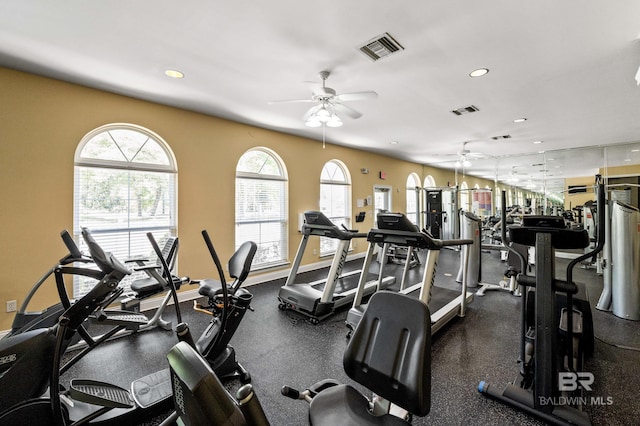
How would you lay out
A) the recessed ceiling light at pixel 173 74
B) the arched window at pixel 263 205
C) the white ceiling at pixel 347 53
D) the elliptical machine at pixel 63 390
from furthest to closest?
1. the arched window at pixel 263 205
2. the recessed ceiling light at pixel 173 74
3. the white ceiling at pixel 347 53
4. the elliptical machine at pixel 63 390

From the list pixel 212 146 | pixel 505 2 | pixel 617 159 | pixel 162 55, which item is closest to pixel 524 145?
pixel 617 159

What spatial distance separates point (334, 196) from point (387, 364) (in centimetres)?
562

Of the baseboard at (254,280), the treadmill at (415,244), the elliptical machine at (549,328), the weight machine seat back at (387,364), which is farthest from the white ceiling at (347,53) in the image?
the baseboard at (254,280)

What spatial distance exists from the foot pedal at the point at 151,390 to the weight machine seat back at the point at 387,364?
1.26 metres

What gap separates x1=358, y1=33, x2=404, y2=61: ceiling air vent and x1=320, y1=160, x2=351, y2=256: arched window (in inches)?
149

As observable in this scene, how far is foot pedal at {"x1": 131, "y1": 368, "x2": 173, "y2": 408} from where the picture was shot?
6.09ft

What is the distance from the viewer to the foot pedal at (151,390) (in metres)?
1.86

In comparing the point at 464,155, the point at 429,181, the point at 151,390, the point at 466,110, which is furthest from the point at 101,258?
the point at 429,181

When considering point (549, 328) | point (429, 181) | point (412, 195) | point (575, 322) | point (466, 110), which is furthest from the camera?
point (429, 181)

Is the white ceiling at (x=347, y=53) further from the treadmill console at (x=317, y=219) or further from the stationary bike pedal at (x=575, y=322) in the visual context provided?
the stationary bike pedal at (x=575, y=322)

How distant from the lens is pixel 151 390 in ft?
6.45

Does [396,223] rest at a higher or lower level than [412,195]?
lower

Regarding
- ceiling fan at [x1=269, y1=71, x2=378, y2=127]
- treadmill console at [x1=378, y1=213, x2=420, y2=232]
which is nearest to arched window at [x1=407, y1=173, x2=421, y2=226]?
ceiling fan at [x1=269, y1=71, x2=378, y2=127]

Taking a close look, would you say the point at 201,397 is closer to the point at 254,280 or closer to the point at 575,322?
the point at 575,322
